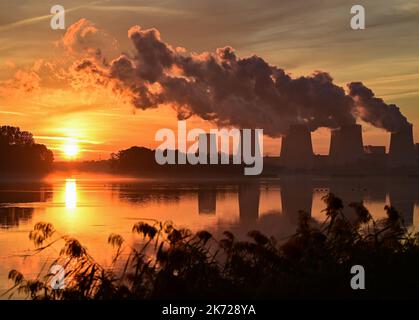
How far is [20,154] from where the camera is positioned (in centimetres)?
13712

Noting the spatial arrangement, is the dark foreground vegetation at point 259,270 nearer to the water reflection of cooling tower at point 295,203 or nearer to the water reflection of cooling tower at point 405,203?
the water reflection of cooling tower at point 405,203

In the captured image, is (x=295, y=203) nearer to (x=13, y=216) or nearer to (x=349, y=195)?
(x=349, y=195)

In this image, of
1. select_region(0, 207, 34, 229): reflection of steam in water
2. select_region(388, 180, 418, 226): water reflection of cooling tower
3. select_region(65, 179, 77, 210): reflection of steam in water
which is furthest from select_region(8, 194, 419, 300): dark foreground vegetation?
select_region(65, 179, 77, 210): reflection of steam in water

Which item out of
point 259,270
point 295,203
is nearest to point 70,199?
point 295,203

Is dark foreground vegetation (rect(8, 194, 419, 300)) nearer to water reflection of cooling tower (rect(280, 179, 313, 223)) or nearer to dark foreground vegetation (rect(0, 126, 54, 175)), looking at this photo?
water reflection of cooling tower (rect(280, 179, 313, 223))

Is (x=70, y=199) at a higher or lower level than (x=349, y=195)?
higher

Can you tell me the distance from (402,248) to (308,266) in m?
2.75

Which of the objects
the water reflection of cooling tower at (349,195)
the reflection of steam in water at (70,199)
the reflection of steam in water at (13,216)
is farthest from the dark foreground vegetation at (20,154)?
the reflection of steam in water at (13,216)

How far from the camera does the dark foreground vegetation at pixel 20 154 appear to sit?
13362 centimetres

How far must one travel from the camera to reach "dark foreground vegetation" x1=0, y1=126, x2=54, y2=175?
5261 inches
